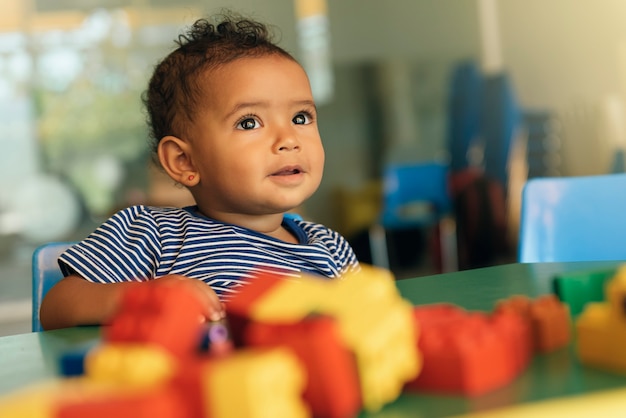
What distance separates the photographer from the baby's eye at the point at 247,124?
1.17 m

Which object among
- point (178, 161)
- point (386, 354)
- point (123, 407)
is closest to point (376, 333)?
point (386, 354)

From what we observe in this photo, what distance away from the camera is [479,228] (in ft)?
13.3

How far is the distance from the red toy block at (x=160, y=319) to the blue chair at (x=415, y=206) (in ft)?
11.8

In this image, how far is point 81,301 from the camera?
0.98 metres

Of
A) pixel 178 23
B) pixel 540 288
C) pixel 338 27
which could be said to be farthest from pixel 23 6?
pixel 540 288

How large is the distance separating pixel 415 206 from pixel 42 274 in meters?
2.82

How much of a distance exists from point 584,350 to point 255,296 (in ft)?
0.62

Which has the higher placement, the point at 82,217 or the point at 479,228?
the point at 82,217

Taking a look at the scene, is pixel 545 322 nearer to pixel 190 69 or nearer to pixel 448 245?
pixel 190 69

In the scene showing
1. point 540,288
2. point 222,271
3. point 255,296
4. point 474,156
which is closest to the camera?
point 255,296

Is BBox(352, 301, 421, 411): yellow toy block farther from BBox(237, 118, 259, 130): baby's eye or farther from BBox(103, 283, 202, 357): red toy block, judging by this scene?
BBox(237, 118, 259, 130): baby's eye

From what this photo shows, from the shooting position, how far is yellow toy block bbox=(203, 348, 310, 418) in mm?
333

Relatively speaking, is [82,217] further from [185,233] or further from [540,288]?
[540,288]


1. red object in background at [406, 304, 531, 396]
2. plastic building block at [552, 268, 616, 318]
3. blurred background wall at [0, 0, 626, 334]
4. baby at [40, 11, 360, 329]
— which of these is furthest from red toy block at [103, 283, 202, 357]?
blurred background wall at [0, 0, 626, 334]
